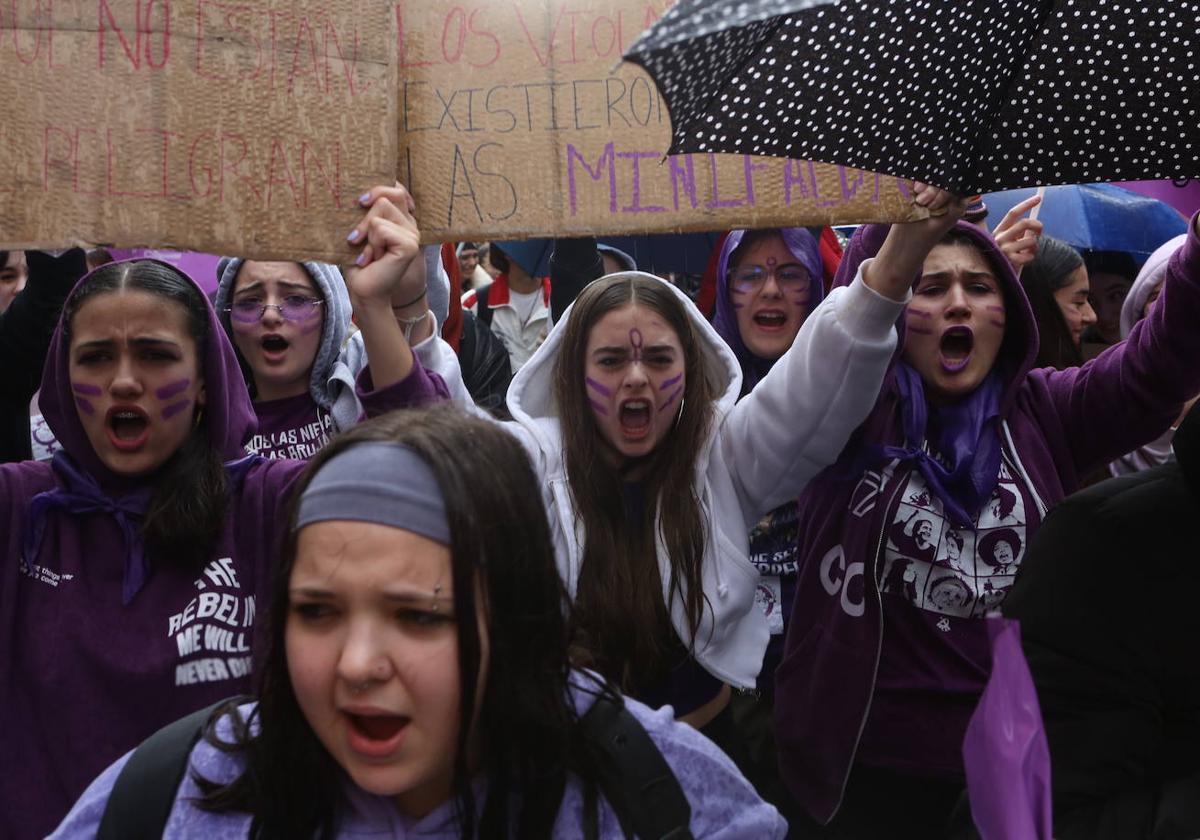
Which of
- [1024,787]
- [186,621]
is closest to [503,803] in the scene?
[1024,787]

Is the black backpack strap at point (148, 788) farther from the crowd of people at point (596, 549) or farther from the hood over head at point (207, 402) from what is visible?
the hood over head at point (207, 402)

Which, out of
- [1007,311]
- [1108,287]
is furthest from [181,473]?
[1108,287]

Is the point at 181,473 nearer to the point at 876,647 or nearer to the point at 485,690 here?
the point at 485,690

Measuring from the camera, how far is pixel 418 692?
62.5 inches

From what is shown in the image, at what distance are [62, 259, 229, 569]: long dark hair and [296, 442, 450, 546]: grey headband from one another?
3.10ft

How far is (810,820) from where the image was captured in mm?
3307

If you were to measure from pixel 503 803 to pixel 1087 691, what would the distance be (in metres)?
0.91

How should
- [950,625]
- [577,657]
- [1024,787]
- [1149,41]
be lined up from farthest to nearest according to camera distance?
[950,625]
[1149,41]
[577,657]
[1024,787]

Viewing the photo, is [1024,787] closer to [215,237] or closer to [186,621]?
[186,621]

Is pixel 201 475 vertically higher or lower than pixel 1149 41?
lower

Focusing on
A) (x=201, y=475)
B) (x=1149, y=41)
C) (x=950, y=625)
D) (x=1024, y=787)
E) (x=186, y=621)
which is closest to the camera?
(x=1024, y=787)

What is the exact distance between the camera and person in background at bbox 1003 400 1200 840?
1967mm

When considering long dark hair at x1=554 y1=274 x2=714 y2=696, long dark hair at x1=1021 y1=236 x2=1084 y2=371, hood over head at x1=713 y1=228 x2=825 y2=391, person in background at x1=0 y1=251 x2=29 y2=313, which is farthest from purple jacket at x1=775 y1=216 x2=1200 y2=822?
person in background at x1=0 y1=251 x2=29 y2=313

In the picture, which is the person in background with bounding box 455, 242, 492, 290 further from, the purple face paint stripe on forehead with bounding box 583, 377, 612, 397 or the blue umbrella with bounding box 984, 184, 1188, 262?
the purple face paint stripe on forehead with bounding box 583, 377, 612, 397
